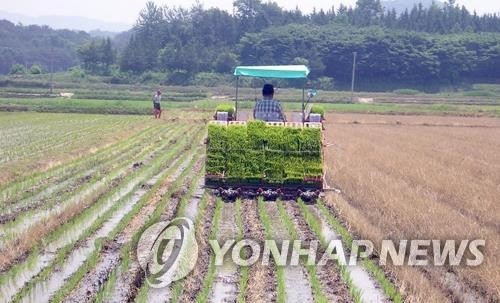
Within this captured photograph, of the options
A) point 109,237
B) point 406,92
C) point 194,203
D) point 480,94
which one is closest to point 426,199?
point 194,203

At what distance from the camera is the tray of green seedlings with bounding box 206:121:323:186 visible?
10.6 m

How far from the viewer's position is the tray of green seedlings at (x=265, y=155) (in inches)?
416

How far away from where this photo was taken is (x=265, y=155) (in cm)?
1057

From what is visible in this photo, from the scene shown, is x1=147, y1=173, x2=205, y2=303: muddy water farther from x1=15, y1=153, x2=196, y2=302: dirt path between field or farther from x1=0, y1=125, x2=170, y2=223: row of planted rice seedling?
x1=0, y1=125, x2=170, y2=223: row of planted rice seedling

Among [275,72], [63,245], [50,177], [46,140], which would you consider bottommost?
[46,140]

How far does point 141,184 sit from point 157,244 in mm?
4599

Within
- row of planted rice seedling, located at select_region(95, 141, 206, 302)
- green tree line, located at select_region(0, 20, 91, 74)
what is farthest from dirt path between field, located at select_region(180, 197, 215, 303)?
green tree line, located at select_region(0, 20, 91, 74)

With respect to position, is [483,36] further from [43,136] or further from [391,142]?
[43,136]

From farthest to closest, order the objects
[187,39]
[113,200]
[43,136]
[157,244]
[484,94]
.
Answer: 1. [187,39]
2. [484,94]
3. [43,136]
4. [113,200]
5. [157,244]

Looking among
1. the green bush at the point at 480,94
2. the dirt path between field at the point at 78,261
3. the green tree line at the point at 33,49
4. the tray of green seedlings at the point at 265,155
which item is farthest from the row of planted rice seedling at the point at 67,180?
the green tree line at the point at 33,49

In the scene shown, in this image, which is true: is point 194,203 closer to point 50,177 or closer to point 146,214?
point 146,214

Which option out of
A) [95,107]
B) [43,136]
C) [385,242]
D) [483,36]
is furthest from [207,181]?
[483,36]

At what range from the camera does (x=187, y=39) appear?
86625 mm

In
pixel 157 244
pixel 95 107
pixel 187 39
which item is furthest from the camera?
pixel 187 39
